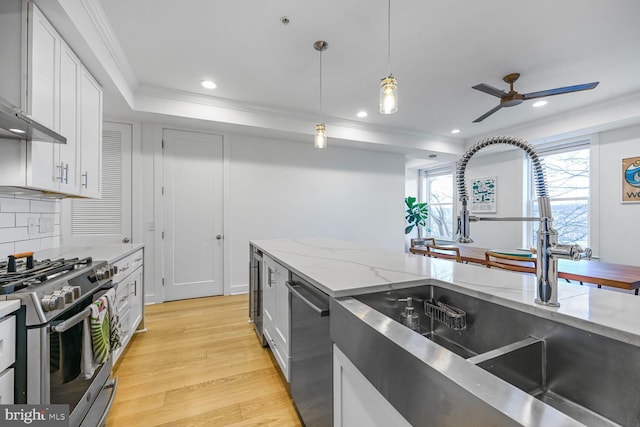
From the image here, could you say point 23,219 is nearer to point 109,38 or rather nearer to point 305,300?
point 109,38

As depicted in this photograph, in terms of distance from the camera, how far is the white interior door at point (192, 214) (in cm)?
354

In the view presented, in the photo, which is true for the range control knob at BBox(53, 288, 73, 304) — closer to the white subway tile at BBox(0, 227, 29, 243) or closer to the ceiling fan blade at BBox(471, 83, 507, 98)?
the white subway tile at BBox(0, 227, 29, 243)

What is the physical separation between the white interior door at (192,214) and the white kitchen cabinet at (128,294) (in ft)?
3.49

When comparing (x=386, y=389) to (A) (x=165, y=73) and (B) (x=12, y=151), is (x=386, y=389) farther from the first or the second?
(A) (x=165, y=73)

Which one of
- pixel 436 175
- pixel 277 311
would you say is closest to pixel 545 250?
pixel 277 311

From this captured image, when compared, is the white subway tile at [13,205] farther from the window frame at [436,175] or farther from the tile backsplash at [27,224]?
the window frame at [436,175]

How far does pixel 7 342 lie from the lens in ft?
2.99

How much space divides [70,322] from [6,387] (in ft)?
0.77

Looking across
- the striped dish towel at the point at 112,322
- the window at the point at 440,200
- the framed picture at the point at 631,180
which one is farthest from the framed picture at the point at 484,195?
the striped dish towel at the point at 112,322

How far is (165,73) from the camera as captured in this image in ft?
9.11

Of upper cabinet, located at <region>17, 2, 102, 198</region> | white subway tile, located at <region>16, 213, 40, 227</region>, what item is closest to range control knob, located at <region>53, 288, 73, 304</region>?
upper cabinet, located at <region>17, 2, 102, 198</region>

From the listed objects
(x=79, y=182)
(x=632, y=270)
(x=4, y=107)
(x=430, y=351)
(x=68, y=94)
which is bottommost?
(x=632, y=270)

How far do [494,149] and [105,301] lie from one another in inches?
224

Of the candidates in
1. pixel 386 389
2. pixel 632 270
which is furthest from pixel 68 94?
pixel 632 270
